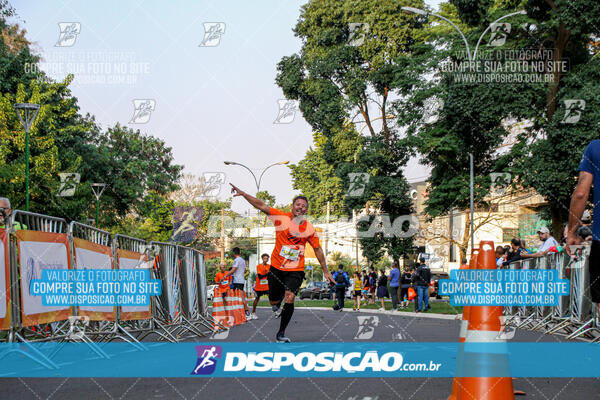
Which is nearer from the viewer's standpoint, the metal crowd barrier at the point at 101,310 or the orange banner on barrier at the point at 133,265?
the metal crowd barrier at the point at 101,310

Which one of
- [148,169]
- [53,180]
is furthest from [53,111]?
[148,169]

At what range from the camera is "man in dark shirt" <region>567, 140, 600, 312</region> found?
16.9 ft

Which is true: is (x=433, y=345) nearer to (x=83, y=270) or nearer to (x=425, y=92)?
(x=83, y=270)

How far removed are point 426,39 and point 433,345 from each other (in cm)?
2567

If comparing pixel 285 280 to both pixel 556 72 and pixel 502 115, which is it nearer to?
pixel 502 115

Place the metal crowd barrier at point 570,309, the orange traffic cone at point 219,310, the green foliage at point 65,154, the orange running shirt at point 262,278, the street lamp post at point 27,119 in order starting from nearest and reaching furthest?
the metal crowd barrier at point 570,309, the orange traffic cone at point 219,310, the orange running shirt at point 262,278, the street lamp post at point 27,119, the green foliage at point 65,154

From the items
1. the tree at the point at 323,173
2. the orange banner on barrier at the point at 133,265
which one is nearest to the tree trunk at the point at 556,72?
the tree at the point at 323,173

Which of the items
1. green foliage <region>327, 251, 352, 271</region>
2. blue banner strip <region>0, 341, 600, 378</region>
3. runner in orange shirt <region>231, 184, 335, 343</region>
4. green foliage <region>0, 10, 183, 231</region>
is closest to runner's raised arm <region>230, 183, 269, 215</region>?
runner in orange shirt <region>231, 184, 335, 343</region>

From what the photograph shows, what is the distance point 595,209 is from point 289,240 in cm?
472

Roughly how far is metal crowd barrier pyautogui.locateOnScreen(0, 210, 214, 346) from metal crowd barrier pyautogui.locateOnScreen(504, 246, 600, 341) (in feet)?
19.5

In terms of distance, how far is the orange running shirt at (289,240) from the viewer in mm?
9289

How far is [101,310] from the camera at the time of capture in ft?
28.7

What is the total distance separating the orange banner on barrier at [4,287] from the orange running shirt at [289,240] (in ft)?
11.6

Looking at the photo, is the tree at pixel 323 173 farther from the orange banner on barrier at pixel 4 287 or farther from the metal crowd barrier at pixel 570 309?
the orange banner on barrier at pixel 4 287
